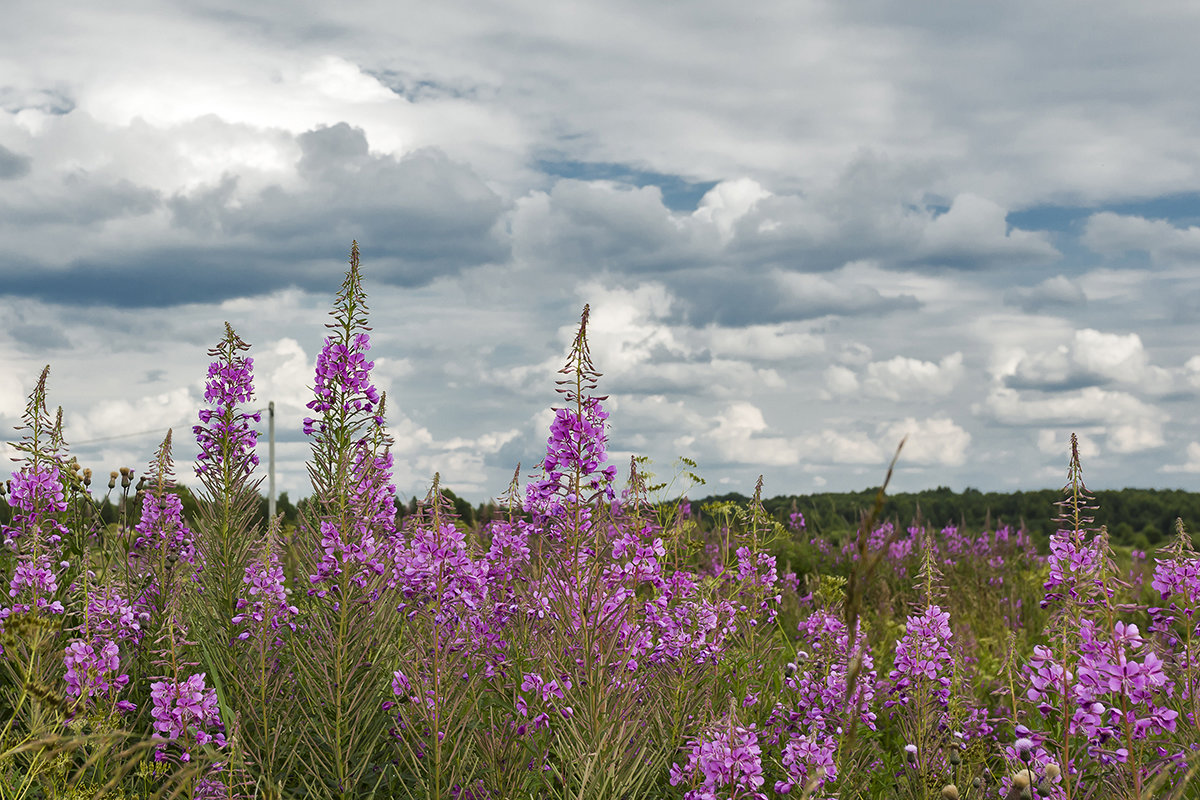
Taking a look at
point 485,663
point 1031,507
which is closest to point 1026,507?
point 1031,507

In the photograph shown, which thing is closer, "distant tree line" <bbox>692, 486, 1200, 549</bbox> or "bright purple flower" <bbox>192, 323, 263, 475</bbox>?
"bright purple flower" <bbox>192, 323, 263, 475</bbox>

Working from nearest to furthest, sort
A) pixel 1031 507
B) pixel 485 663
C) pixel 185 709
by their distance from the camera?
1. pixel 185 709
2. pixel 485 663
3. pixel 1031 507

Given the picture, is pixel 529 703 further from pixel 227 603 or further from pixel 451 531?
pixel 227 603

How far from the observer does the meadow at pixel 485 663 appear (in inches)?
145

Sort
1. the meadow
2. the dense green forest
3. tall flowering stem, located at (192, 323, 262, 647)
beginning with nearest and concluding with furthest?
1. the meadow
2. tall flowering stem, located at (192, 323, 262, 647)
3. the dense green forest

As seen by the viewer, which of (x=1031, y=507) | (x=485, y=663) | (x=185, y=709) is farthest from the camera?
(x=1031, y=507)

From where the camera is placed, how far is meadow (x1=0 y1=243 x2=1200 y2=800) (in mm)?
3686

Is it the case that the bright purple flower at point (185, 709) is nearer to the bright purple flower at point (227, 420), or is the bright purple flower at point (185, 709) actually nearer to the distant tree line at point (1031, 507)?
the bright purple flower at point (227, 420)

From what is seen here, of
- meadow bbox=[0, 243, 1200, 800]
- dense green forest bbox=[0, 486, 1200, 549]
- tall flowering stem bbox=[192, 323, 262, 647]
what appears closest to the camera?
meadow bbox=[0, 243, 1200, 800]

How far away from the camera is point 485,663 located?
15.2 feet

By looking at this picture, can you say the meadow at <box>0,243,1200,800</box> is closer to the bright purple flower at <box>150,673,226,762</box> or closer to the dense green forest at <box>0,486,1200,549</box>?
the bright purple flower at <box>150,673,226,762</box>

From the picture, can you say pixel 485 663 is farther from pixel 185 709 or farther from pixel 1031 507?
pixel 1031 507

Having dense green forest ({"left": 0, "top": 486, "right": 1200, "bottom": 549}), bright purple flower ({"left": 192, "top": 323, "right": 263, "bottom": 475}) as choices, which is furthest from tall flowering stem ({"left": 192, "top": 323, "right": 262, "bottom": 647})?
dense green forest ({"left": 0, "top": 486, "right": 1200, "bottom": 549})

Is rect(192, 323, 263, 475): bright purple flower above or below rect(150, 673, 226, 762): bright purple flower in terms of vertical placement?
above
